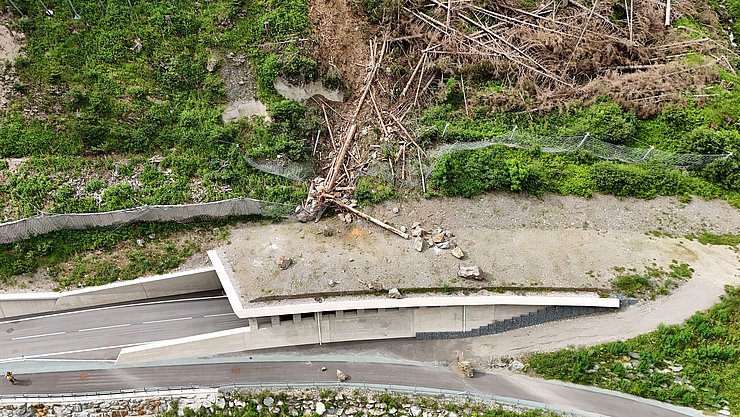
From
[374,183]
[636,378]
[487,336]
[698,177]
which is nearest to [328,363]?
[487,336]

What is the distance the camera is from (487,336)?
68.9 feet

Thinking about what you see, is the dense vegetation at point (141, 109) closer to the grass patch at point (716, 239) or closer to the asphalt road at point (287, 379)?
the asphalt road at point (287, 379)

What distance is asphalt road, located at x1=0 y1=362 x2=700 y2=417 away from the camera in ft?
63.7

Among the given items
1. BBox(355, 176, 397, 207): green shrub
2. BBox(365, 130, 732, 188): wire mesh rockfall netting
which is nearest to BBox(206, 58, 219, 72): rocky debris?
BBox(365, 130, 732, 188): wire mesh rockfall netting

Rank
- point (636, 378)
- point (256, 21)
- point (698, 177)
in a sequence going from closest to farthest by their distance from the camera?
point (636, 378) < point (698, 177) < point (256, 21)

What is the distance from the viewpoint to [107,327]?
21.5 metres

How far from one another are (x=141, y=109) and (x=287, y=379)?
15.5m

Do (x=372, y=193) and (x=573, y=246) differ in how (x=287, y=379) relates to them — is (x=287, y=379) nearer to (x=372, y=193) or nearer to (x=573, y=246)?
(x=372, y=193)

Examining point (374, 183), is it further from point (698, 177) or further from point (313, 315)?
point (698, 177)

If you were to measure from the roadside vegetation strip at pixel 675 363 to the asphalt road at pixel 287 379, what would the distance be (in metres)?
0.78

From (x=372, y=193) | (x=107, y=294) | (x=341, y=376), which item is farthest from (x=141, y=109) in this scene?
(x=341, y=376)

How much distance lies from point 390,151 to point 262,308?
9.86 meters

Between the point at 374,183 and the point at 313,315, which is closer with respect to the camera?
the point at 313,315

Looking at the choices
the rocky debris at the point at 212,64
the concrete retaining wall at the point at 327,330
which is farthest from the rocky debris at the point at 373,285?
the rocky debris at the point at 212,64
